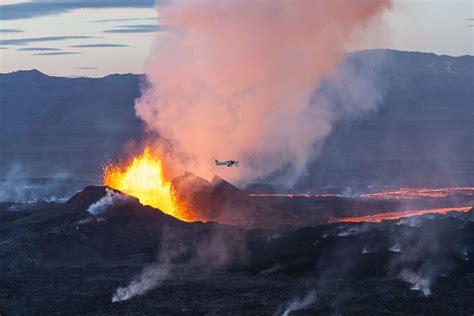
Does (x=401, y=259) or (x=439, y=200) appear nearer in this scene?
(x=401, y=259)

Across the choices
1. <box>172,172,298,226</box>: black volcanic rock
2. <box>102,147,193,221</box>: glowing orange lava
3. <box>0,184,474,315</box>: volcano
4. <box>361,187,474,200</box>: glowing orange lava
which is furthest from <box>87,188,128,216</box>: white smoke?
<box>361,187,474,200</box>: glowing orange lava

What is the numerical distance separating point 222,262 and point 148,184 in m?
31.9

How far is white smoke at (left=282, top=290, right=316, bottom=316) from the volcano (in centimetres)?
42

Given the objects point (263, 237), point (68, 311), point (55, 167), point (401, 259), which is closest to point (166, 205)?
point (263, 237)

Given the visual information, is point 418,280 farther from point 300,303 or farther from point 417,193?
point 417,193

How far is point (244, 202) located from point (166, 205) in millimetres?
8501

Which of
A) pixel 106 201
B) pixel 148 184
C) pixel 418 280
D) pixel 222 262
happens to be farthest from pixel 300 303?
pixel 148 184

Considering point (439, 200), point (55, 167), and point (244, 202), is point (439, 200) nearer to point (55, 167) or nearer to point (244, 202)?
point (244, 202)

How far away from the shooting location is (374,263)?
75.8 metres

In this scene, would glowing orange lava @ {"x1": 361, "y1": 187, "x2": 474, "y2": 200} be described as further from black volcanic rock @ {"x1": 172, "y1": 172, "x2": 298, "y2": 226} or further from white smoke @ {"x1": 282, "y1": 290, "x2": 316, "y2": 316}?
white smoke @ {"x1": 282, "y1": 290, "x2": 316, "y2": 316}

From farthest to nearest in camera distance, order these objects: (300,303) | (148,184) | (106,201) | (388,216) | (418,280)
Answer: (388,216), (148,184), (106,201), (418,280), (300,303)

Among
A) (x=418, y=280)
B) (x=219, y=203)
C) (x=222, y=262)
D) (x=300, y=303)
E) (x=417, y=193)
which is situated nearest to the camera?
(x=300, y=303)

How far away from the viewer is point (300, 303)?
63.7 metres

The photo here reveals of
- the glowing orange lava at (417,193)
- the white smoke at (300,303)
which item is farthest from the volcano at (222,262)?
the glowing orange lava at (417,193)
